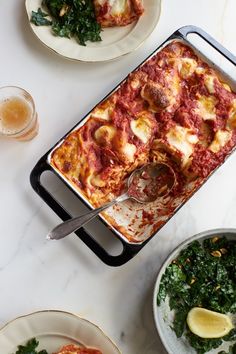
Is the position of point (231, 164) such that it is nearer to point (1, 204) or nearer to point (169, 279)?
point (169, 279)

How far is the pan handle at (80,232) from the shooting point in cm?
229

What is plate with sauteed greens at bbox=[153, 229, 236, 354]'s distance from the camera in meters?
2.30

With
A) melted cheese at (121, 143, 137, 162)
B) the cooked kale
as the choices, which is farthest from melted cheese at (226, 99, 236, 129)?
the cooked kale

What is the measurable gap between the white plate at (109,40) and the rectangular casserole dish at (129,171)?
A: 6.5 inches

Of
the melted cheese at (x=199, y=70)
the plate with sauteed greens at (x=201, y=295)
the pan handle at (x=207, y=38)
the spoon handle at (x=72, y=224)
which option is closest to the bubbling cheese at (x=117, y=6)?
the pan handle at (x=207, y=38)

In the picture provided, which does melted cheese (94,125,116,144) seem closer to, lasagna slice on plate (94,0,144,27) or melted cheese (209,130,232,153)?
melted cheese (209,130,232,153)

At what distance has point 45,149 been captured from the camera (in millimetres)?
2586

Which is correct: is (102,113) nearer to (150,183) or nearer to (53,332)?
(150,183)

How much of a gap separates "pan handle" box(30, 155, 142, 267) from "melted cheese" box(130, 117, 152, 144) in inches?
15.2

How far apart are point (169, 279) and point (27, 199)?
2.21 feet

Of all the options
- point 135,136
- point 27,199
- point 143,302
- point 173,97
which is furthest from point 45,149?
point 143,302

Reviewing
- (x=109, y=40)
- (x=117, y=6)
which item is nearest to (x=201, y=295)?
(x=109, y=40)

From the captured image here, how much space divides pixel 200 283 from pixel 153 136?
0.62 meters

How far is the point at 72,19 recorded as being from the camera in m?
2.68
